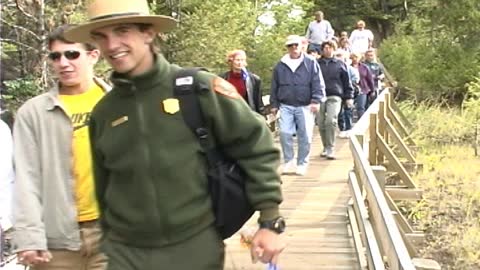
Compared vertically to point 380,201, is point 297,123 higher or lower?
lower

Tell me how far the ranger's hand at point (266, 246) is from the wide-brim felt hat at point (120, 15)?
73 cm

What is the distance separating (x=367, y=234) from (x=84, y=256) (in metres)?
3.16

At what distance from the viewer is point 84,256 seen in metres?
3.89

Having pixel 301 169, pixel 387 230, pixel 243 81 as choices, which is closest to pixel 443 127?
pixel 301 169

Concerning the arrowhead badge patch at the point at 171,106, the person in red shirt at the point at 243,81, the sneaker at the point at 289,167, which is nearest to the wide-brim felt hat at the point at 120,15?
the arrowhead badge patch at the point at 171,106

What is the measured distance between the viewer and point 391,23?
40.8m

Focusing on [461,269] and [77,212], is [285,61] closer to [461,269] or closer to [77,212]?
[461,269]

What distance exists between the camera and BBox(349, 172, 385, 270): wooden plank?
19.3 ft

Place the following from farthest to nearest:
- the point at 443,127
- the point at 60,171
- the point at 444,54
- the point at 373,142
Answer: the point at 444,54
the point at 443,127
the point at 373,142
the point at 60,171

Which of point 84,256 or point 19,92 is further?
point 19,92

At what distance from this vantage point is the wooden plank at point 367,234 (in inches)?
231

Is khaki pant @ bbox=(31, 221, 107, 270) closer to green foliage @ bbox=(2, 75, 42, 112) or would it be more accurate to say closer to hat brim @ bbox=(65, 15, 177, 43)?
hat brim @ bbox=(65, 15, 177, 43)

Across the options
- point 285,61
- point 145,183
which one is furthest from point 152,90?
point 285,61

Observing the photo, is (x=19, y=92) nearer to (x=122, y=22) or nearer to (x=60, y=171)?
(x=60, y=171)
